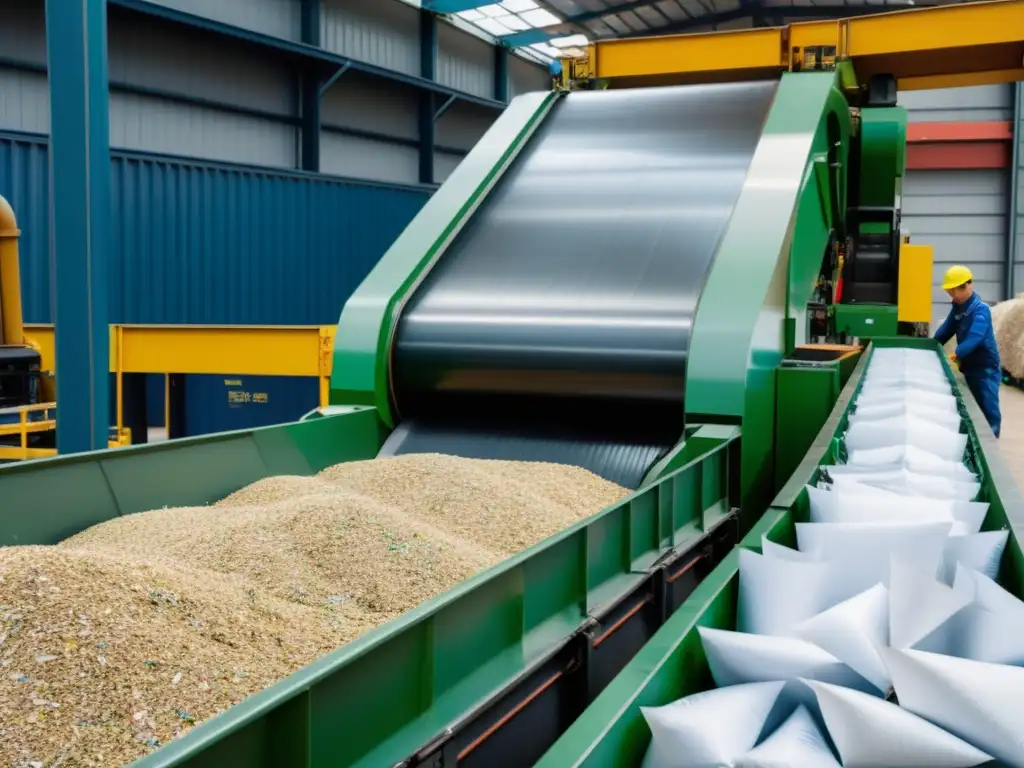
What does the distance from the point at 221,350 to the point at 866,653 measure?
5.11 m

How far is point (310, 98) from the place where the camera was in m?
13.6

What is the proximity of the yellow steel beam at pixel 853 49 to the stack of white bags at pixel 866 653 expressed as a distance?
143 inches

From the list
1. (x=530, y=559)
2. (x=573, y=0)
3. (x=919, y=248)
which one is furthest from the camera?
(x=573, y=0)

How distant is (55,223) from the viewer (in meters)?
4.01

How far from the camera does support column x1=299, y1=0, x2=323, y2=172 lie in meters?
13.4

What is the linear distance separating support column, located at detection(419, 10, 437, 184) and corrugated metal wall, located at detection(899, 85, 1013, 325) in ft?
24.6

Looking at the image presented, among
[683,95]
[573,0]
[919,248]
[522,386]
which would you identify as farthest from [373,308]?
[573,0]

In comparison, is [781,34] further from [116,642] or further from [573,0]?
[573,0]

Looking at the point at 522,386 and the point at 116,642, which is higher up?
the point at 522,386

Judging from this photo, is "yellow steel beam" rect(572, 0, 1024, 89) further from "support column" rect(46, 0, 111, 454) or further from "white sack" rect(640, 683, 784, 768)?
"white sack" rect(640, 683, 784, 768)

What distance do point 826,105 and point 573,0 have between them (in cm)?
1276

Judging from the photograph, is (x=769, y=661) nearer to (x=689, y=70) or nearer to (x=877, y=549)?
(x=877, y=549)

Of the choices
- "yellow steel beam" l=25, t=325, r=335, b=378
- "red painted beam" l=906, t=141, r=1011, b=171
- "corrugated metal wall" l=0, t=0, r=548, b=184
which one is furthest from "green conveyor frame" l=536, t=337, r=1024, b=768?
"red painted beam" l=906, t=141, r=1011, b=171

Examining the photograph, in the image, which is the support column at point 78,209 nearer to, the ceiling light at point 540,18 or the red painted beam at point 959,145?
the ceiling light at point 540,18
